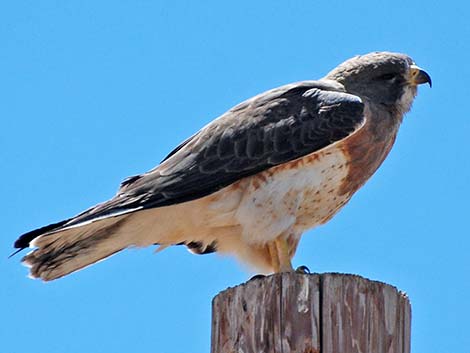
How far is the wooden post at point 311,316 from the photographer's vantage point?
490 cm

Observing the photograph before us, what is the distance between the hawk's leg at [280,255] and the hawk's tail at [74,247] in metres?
0.96

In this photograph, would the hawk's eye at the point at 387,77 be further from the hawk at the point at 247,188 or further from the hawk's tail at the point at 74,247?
the hawk's tail at the point at 74,247

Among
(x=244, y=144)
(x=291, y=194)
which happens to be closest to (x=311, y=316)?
(x=291, y=194)

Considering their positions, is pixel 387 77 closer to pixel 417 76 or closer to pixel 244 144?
pixel 417 76

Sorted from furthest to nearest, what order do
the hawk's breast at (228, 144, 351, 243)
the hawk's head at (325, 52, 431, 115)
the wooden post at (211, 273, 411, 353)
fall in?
the hawk's head at (325, 52, 431, 115), the hawk's breast at (228, 144, 351, 243), the wooden post at (211, 273, 411, 353)

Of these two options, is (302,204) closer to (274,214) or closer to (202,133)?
(274,214)

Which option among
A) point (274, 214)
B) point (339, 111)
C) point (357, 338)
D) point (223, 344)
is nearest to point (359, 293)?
point (357, 338)

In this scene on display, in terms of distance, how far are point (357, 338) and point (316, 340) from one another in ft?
0.57

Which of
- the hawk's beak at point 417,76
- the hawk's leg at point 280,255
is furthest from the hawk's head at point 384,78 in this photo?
the hawk's leg at point 280,255

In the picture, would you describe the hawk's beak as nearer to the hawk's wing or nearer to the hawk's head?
the hawk's head

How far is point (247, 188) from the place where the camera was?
7.53m

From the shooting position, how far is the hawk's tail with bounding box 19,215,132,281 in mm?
7242

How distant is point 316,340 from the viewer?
4.90 metres

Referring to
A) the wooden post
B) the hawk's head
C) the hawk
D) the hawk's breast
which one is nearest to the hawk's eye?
the hawk's head
